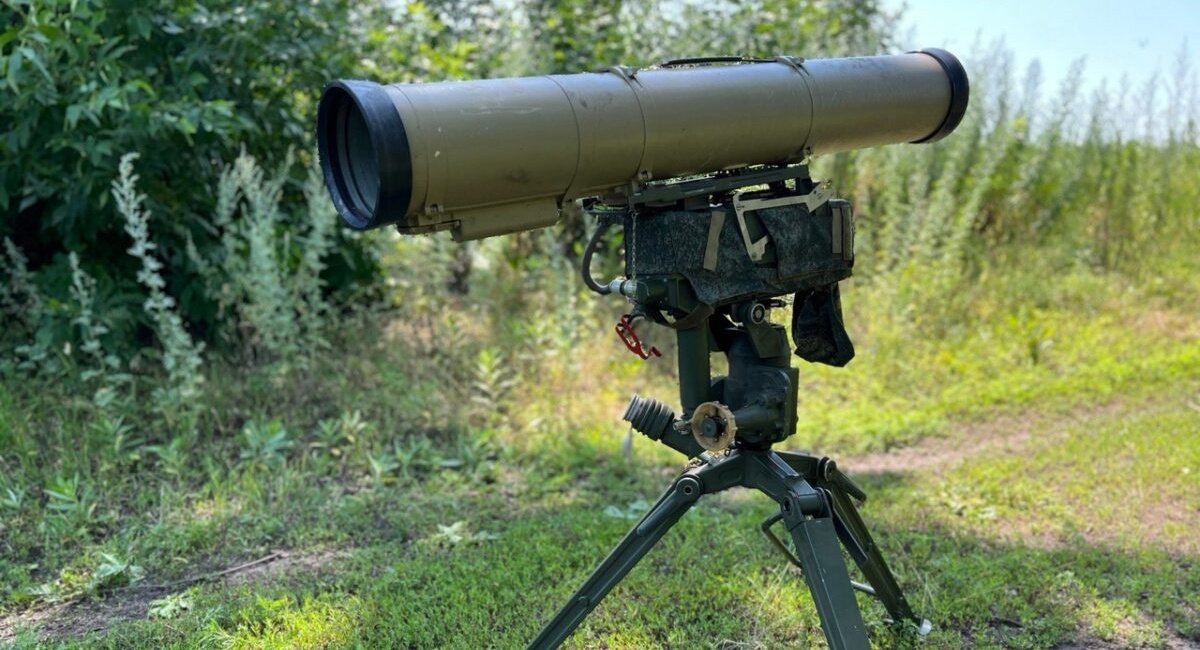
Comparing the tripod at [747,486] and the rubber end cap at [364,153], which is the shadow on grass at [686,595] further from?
the rubber end cap at [364,153]

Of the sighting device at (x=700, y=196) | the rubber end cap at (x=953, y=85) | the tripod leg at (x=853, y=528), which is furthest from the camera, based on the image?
the rubber end cap at (x=953, y=85)

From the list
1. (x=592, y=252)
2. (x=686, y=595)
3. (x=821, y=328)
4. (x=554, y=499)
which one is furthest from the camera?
(x=554, y=499)

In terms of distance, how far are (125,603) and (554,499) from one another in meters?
1.61

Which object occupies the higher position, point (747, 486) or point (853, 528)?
point (747, 486)

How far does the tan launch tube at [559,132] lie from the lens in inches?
77.0

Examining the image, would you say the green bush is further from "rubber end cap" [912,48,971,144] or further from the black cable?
"rubber end cap" [912,48,971,144]

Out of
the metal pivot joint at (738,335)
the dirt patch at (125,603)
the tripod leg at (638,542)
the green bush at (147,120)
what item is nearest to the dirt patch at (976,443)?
the metal pivot joint at (738,335)

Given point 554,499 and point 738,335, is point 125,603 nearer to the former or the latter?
point 554,499

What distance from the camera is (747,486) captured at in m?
2.51

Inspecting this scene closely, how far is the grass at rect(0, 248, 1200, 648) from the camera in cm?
310

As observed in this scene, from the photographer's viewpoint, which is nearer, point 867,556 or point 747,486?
point 747,486

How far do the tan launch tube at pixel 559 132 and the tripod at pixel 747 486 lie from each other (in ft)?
1.50

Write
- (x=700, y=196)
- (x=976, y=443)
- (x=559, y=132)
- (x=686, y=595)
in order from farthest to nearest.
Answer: (x=976, y=443), (x=686, y=595), (x=700, y=196), (x=559, y=132)

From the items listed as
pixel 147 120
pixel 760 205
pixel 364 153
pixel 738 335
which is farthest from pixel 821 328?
pixel 147 120
